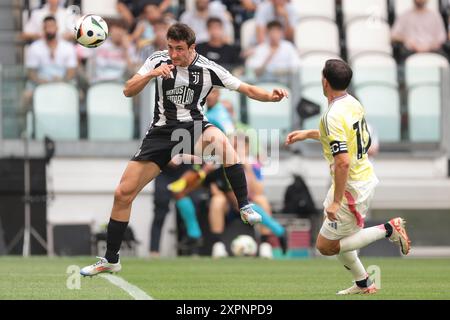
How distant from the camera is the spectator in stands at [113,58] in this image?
703 inches

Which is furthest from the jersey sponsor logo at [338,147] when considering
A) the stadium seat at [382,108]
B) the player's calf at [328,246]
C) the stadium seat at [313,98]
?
the stadium seat at [382,108]

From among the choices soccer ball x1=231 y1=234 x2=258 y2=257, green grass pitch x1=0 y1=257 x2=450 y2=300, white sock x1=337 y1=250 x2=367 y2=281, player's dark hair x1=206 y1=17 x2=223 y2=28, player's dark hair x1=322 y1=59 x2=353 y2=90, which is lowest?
soccer ball x1=231 y1=234 x2=258 y2=257

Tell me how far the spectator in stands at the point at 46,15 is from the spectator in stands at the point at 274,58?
2.88 meters

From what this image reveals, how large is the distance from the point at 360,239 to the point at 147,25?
9639 millimetres

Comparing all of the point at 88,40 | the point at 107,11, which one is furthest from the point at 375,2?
the point at 88,40

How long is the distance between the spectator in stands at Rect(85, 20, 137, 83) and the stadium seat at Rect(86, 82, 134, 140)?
161mm

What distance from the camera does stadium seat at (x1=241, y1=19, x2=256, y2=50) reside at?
18.9m

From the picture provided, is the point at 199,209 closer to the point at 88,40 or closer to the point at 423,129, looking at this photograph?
the point at 423,129

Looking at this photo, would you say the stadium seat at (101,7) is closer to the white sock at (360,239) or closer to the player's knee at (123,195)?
the player's knee at (123,195)

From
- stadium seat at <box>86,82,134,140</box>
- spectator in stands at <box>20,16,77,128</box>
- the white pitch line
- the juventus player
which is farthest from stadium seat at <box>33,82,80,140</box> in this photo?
the juventus player

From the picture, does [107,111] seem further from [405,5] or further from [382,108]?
[405,5]

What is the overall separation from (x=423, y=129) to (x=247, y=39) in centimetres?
316

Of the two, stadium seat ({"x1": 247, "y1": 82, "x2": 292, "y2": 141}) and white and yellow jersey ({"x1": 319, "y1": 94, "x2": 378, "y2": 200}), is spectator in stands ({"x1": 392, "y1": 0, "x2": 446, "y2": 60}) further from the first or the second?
white and yellow jersey ({"x1": 319, "y1": 94, "x2": 378, "y2": 200})

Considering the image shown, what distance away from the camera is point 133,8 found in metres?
19.2
